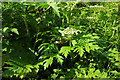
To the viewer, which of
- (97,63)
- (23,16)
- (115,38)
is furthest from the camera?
(115,38)

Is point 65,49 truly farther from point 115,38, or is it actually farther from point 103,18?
point 103,18

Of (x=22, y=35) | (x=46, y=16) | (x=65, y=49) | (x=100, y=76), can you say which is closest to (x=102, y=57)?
(x=100, y=76)

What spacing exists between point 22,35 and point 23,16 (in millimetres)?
347

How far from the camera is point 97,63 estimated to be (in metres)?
2.24

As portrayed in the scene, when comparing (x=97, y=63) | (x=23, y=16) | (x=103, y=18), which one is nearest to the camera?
(x=23, y=16)

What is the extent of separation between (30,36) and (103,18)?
5.85 feet

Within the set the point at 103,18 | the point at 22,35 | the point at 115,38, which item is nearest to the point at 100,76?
the point at 115,38

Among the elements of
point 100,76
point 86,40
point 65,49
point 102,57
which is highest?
point 86,40

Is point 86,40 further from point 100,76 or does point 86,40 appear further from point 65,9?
point 65,9

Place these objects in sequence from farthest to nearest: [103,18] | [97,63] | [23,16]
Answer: [103,18] < [97,63] < [23,16]

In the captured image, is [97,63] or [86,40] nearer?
[86,40]

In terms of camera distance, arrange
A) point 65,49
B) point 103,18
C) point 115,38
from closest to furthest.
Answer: point 65,49 → point 115,38 → point 103,18

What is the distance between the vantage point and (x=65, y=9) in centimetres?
230

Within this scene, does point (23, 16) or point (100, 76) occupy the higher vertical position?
point (23, 16)
